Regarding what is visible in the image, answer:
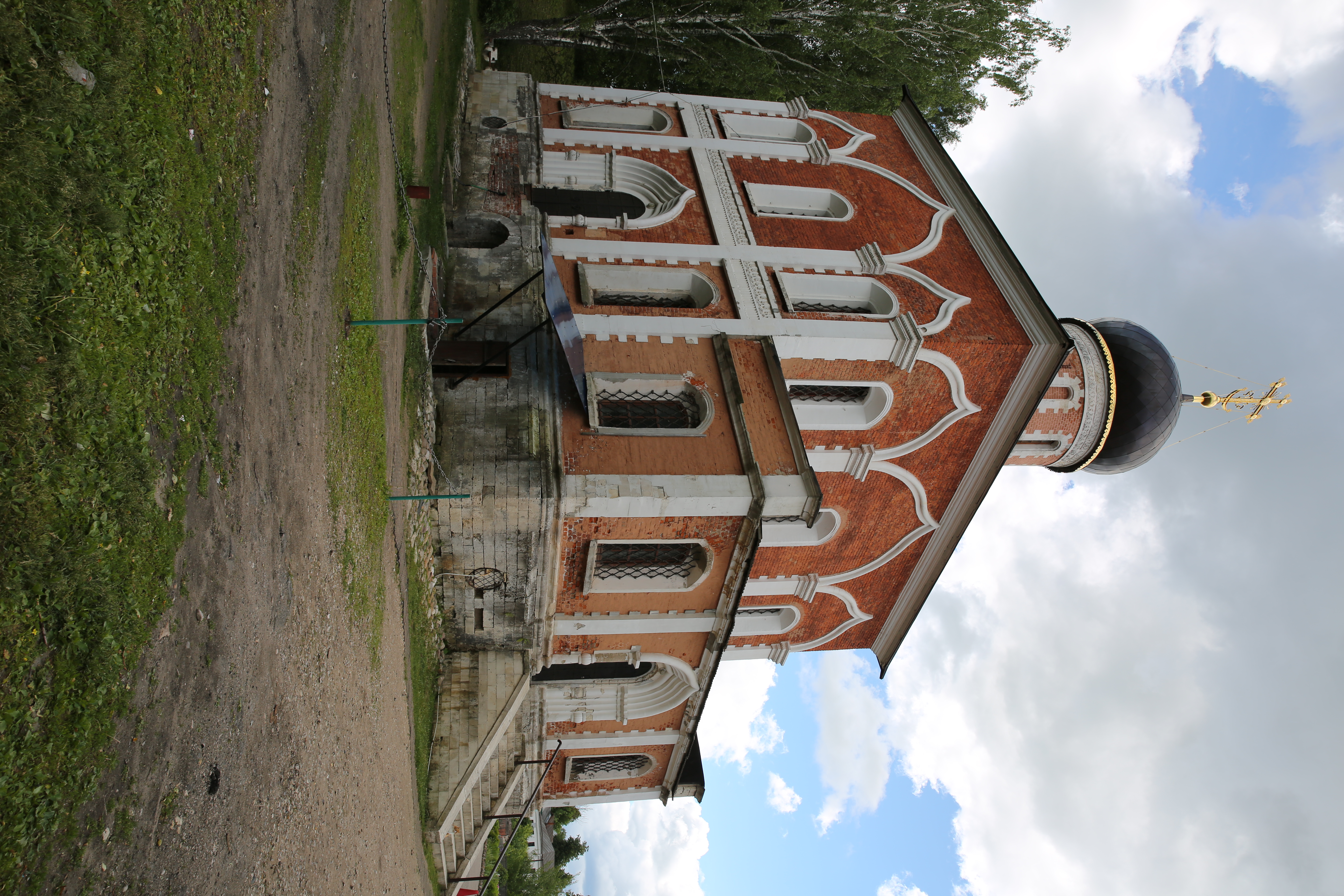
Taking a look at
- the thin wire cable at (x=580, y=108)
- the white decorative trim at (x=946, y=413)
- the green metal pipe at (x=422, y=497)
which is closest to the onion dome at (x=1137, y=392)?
the white decorative trim at (x=946, y=413)

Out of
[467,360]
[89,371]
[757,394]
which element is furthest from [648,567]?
[89,371]

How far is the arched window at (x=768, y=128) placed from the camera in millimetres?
17609

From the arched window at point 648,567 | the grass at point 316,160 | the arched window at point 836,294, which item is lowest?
the arched window at point 648,567

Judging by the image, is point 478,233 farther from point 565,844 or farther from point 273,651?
point 565,844

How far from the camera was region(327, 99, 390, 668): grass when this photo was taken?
8133 mm

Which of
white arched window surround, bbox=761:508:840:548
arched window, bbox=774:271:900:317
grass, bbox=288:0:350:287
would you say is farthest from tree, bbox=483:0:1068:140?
grass, bbox=288:0:350:287

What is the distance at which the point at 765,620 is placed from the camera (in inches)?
657

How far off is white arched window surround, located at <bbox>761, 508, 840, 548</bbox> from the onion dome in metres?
7.34

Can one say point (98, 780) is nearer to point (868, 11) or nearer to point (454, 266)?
point (454, 266)

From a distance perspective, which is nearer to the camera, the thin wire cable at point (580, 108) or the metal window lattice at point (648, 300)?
the metal window lattice at point (648, 300)

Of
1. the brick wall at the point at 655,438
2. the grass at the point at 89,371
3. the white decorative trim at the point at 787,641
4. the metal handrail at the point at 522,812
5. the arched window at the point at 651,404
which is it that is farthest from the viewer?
the white decorative trim at the point at 787,641

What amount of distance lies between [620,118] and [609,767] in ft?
49.1

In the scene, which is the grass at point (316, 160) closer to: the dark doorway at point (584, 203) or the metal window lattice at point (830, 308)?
the dark doorway at point (584, 203)

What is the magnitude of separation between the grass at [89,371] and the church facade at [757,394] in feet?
18.1
